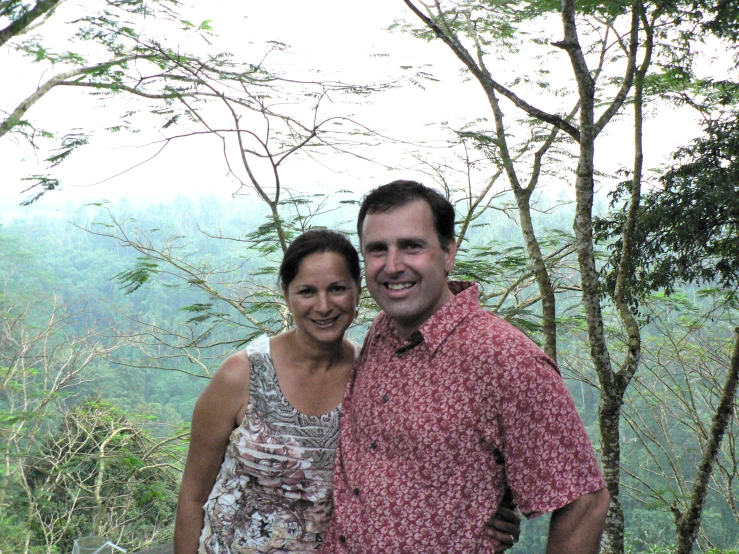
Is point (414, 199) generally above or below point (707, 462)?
above

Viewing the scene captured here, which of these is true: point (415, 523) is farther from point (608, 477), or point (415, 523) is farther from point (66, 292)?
point (66, 292)

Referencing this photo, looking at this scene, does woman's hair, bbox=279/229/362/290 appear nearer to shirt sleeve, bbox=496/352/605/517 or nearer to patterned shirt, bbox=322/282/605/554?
patterned shirt, bbox=322/282/605/554

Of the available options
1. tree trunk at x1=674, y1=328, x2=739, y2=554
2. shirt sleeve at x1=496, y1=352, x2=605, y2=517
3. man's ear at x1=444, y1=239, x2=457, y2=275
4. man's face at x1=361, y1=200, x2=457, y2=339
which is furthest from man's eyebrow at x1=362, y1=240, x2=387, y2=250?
tree trunk at x1=674, y1=328, x2=739, y2=554

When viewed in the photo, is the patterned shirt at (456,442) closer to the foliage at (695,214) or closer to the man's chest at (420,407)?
the man's chest at (420,407)

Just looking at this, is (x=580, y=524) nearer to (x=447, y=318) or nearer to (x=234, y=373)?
(x=447, y=318)

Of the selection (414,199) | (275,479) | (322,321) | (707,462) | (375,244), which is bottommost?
(707,462)

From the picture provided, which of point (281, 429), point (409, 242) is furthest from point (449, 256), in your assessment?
point (281, 429)

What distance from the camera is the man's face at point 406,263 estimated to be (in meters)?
1.34

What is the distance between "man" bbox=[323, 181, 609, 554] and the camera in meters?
1.15

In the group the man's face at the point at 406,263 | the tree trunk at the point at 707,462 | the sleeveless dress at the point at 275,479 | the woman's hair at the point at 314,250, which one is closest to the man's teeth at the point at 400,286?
the man's face at the point at 406,263

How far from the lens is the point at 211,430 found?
4.92 ft

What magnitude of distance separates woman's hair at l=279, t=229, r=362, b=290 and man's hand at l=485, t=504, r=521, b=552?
0.61 m

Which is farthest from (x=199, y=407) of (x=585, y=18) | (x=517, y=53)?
(x=517, y=53)

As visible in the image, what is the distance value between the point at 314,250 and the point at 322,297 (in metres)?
0.11
